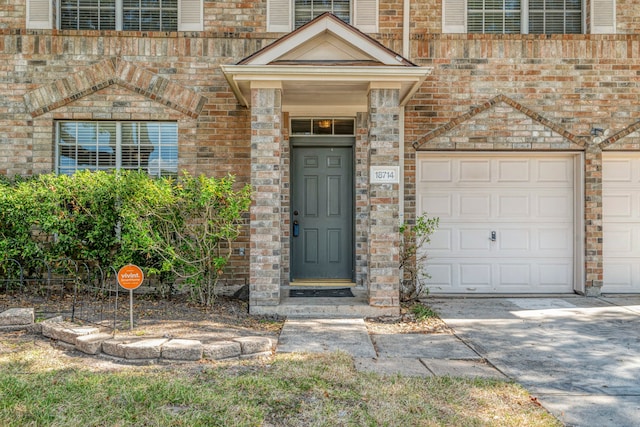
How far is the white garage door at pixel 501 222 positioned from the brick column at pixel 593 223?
28 centimetres

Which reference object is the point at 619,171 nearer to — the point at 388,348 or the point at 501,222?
the point at 501,222

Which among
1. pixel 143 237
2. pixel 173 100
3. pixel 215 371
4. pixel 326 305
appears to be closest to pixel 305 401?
pixel 215 371

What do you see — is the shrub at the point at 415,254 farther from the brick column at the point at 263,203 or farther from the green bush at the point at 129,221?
the green bush at the point at 129,221

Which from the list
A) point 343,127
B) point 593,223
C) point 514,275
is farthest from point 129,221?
point 593,223

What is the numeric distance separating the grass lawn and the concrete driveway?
0.39 metres

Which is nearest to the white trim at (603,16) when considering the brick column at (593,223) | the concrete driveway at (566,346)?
the brick column at (593,223)

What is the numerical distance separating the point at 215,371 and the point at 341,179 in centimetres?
455

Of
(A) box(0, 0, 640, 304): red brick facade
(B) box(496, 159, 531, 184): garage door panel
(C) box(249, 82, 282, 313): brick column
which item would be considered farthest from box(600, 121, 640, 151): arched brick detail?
(C) box(249, 82, 282, 313): brick column

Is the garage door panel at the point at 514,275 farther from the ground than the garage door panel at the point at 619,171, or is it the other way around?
the garage door panel at the point at 619,171

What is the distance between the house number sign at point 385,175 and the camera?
6.26 metres

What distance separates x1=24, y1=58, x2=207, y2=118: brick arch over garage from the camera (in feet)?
25.0

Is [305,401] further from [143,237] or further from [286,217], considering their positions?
[286,217]

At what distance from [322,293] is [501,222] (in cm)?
336

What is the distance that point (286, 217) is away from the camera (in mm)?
7770
